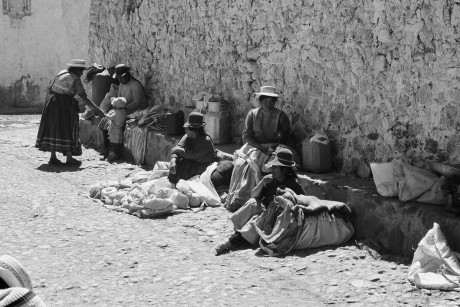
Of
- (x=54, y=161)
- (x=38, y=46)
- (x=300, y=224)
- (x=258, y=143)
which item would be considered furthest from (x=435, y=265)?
(x=38, y=46)

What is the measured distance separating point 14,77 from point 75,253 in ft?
49.7

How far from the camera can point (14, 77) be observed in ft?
70.3

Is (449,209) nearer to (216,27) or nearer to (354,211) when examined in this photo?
(354,211)

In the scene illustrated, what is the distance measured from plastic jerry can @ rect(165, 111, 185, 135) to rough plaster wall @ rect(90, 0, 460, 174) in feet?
1.57

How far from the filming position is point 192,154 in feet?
31.2

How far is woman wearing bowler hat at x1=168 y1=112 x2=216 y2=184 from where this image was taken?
9.46m

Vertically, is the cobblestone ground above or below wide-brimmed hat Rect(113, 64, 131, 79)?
below

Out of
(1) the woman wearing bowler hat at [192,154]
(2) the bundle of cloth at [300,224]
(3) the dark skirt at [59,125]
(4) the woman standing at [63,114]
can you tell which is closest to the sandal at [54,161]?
(4) the woman standing at [63,114]

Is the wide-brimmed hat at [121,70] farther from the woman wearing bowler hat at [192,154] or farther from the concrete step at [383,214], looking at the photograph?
the concrete step at [383,214]

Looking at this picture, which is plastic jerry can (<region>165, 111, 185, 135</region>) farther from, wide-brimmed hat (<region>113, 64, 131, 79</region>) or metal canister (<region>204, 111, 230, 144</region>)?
wide-brimmed hat (<region>113, 64, 131, 79</region>)

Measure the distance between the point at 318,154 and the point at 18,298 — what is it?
6.11 metres

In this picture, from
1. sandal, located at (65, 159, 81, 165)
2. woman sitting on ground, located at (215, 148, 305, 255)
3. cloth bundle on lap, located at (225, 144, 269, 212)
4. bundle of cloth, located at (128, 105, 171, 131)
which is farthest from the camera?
sandal, located at (65, 159, 81, 165)

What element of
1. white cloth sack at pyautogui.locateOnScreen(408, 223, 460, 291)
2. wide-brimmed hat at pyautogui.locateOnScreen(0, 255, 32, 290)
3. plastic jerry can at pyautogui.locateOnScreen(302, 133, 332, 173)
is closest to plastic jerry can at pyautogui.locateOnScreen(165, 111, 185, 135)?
plastic jerry can at pyautogui.locateOnScreen(302, 133, 332, 173)

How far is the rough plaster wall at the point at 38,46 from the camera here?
2138cm
